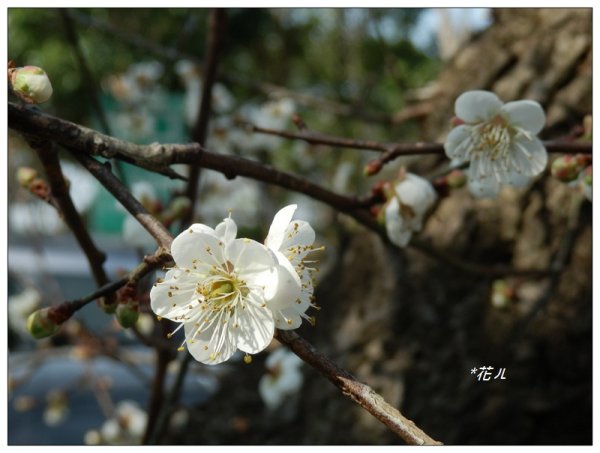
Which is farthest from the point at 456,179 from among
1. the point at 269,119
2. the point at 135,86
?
the point at 135,86

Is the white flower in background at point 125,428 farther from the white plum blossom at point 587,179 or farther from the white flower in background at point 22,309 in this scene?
the white plum blossom at point 587,179

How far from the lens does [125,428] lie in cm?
161

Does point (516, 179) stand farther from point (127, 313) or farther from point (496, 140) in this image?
point (127, 313)

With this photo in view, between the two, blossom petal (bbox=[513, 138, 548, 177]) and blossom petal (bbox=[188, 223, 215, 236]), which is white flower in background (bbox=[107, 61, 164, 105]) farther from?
blossom petal (bbox=[188, 223, 215, 236])

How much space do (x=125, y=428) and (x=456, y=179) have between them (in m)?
1.11

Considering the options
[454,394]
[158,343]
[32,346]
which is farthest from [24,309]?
[454,394]

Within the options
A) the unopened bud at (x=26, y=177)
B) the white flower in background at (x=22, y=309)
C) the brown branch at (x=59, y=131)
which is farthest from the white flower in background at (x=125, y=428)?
the brown branch at (x=59, y=131)

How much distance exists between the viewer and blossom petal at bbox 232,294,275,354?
505 mm

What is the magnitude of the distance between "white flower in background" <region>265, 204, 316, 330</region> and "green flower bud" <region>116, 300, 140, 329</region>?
15 centimetres

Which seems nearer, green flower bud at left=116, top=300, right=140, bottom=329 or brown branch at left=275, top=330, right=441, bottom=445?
brown branch at left=275, top=330, right=441, bottom=445

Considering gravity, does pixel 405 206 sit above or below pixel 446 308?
below

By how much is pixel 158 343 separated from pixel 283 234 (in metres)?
0.62

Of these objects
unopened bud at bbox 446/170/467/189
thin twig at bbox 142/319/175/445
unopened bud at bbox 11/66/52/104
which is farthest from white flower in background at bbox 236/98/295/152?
unopened bud at bbox 11/66/52/104
